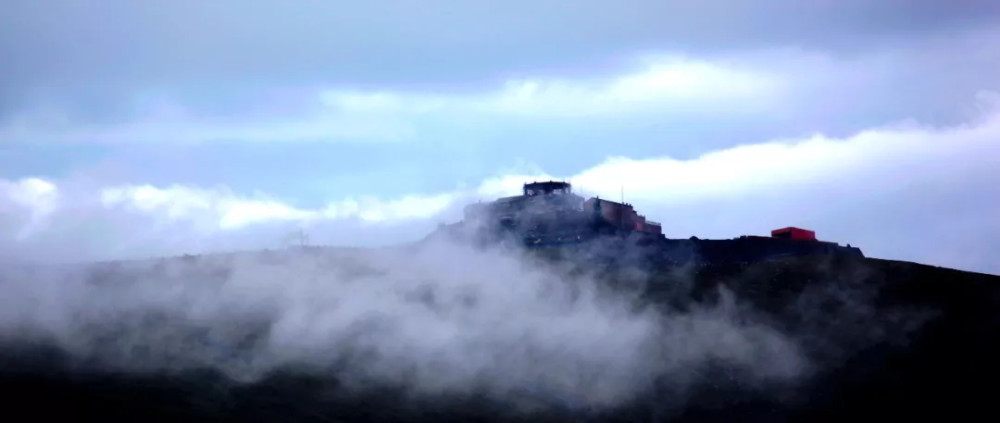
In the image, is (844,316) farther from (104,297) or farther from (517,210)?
(104,297)

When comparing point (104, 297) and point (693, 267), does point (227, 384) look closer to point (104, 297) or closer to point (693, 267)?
point (104, 297)

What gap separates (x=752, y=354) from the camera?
64.1 m

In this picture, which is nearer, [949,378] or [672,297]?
[949,378]

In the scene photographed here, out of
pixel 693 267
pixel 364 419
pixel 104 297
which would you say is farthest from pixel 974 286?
pixel 104 297

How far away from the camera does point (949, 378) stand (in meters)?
61.7

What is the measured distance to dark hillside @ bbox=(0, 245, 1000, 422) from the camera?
5547 centimetres

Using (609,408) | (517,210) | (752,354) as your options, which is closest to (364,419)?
(609,408)

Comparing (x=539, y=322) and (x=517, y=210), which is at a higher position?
(x=517, y=210)

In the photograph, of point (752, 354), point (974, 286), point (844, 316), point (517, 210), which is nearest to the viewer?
point (752, 354)

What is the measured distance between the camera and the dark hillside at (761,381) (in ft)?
182

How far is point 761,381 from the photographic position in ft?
201

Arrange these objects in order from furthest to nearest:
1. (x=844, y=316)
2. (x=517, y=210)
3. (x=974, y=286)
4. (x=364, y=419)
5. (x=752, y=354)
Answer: (x=517, y=210) → (x=974, y=286) → (x=844, y=316) → (x=752, y=354) → (x=364, y=419)

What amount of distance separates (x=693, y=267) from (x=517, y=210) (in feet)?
55.0

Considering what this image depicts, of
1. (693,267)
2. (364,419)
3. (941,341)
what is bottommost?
(364,419)
